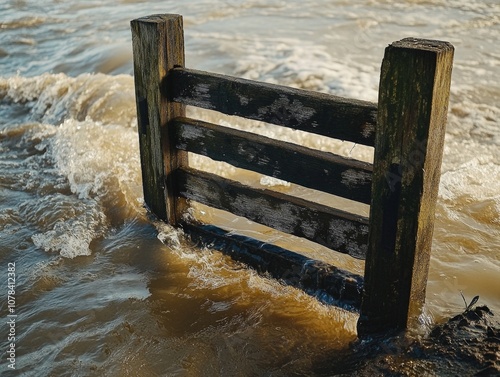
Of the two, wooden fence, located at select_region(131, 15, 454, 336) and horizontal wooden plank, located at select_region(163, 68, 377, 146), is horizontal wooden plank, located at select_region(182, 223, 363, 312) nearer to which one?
wooden fence, located at select_region(131, 15, 454, 336)

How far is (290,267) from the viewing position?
4.16 metres

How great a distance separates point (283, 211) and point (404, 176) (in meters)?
1.06

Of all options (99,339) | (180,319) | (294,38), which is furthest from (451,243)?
(294,38)

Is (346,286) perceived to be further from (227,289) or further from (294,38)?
(294,38)

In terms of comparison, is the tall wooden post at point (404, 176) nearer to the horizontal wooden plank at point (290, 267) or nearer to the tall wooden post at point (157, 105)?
the horizontal wooden plank at point (290, 267)

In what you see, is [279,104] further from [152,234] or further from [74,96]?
[74,96]

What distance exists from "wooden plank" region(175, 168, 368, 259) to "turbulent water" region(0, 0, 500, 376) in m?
0.45

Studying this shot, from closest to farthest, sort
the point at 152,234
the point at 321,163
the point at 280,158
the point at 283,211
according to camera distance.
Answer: the point at 321,163 < the point at 280,158 < the point at 283,211 < the point at 152,234

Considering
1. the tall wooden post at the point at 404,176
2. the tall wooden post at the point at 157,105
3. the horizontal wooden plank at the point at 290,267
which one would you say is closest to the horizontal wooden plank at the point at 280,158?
the tall wooden post at the point at 157,105

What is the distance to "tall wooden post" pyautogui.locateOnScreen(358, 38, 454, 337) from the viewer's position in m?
3.00

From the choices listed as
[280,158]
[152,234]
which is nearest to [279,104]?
[280,158]

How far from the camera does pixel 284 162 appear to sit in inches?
154

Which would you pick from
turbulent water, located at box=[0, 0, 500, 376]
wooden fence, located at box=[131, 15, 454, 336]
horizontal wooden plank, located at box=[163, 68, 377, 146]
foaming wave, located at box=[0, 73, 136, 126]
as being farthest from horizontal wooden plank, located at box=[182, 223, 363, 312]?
foaming wave, located at box=[0, 73, 136, 126]

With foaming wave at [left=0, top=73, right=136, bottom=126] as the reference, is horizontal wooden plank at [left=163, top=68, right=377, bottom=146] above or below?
above
